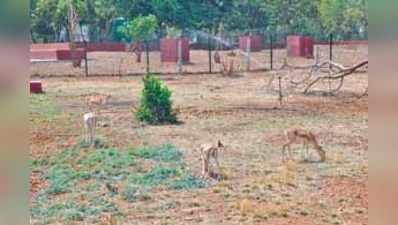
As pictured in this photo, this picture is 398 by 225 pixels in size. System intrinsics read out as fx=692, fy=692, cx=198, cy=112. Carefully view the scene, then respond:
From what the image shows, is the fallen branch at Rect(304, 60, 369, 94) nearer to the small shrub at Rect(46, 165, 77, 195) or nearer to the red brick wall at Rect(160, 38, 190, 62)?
the red brick wall at Rect(160, 38, 190, 62)

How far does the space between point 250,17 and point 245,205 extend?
0.68 meters

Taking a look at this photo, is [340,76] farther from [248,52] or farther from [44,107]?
[44,107]

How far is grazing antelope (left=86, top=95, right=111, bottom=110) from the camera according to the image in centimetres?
253

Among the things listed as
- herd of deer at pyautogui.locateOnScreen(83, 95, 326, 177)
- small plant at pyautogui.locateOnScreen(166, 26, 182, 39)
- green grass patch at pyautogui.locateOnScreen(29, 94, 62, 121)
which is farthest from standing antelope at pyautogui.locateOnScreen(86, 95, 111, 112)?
small plant at pyautogui.locateOnScreen(166, 26, 182, 39)

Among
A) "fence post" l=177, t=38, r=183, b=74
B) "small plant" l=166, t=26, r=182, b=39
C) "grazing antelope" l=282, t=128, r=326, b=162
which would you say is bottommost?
"grazing antelope" l=282, t=128, r=326, b=162

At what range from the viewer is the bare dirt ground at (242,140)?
2500 millimetres

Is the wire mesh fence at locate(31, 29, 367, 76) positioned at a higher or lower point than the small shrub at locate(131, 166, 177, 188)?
higher

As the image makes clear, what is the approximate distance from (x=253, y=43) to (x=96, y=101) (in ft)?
2.01

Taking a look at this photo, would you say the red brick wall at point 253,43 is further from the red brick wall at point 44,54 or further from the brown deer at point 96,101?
the red brick wall at point 44,54

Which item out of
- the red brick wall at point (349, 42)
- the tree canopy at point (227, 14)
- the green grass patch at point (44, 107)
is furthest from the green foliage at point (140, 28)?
the red brick wall at point (349, 42)

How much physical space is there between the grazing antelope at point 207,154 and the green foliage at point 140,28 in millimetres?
445

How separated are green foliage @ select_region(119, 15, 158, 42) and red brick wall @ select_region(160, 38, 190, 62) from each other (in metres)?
0.05

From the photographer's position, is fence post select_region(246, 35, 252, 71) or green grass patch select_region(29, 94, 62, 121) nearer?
green grass patch select_region(29, 94, 62, 121)

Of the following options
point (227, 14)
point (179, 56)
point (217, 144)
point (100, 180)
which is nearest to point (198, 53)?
point (179, 56)
